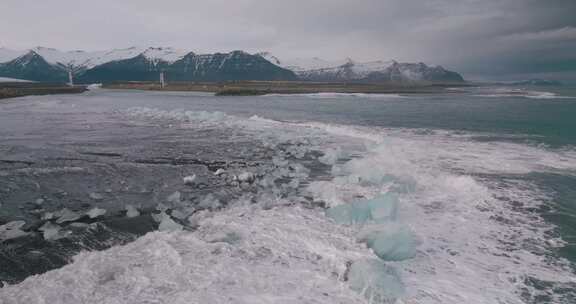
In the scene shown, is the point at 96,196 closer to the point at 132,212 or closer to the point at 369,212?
the point at 132,212

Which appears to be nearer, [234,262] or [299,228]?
[234,262]

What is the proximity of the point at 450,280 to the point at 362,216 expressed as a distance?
217 centimetres

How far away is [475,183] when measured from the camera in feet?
31.2

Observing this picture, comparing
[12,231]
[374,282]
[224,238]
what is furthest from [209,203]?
[374,282]

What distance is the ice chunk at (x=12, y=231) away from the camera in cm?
594

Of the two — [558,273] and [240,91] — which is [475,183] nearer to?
[558,273]

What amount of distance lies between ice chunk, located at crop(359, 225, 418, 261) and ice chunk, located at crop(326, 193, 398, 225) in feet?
3.14

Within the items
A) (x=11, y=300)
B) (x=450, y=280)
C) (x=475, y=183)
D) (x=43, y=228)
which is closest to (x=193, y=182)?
(x=43, y=228)

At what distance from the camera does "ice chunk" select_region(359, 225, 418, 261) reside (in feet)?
18.4

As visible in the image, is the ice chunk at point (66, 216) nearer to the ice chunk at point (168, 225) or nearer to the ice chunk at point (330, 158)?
the ice chunk at point (168, 225)

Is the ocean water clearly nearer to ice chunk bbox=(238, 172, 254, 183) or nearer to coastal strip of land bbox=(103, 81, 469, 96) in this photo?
ice chunk bbox=(238, 172, 254, 183)

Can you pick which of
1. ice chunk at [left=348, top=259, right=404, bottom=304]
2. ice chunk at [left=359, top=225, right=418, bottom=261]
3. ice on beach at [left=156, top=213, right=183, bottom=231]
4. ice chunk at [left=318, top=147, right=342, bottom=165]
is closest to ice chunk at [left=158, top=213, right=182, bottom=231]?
ice on beach at [left=156, top=213, right=183, bottom=231]

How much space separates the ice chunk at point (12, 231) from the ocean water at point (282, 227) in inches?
1.2

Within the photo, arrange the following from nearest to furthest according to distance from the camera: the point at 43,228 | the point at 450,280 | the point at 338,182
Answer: the point at 450,280 → the point at 43,228 → the point at 338,182
